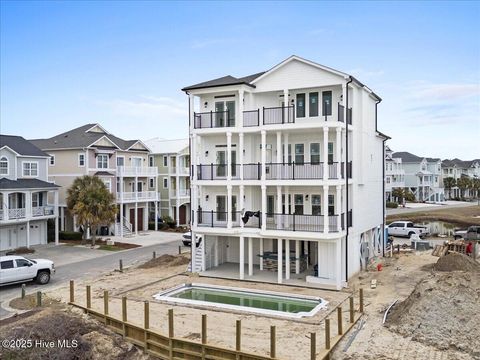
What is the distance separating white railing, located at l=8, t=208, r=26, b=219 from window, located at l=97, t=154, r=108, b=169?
910 cm

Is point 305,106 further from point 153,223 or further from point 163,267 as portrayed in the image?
point 153,223

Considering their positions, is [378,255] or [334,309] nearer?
[334,309]

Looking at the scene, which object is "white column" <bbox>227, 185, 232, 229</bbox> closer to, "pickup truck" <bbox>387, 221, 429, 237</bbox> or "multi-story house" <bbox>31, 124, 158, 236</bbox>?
"multi-story house" <bbox>31, 124, 158, 236</bbox>

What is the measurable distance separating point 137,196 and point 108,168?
3897mm

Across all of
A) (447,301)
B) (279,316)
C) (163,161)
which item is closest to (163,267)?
(279,316)

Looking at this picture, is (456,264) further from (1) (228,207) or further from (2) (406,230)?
(2) (406,230)

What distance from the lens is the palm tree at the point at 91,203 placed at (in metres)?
36.8

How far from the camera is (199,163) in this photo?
26.6 metres

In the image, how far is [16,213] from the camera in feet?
115

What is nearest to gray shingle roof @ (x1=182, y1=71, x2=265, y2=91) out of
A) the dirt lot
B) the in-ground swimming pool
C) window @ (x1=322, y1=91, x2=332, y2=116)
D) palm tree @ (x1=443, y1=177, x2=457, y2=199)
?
window @ (x1=322, y1=91, x2=332, y2=116)

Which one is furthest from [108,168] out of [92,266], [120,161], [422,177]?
[422,177]

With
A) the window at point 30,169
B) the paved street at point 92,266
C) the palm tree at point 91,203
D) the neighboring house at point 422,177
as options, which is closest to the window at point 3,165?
the window at point 30,169

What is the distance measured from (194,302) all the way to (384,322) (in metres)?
7.99

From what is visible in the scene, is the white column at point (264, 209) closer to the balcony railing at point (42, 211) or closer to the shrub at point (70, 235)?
the balcony railing at point (42, 211)
